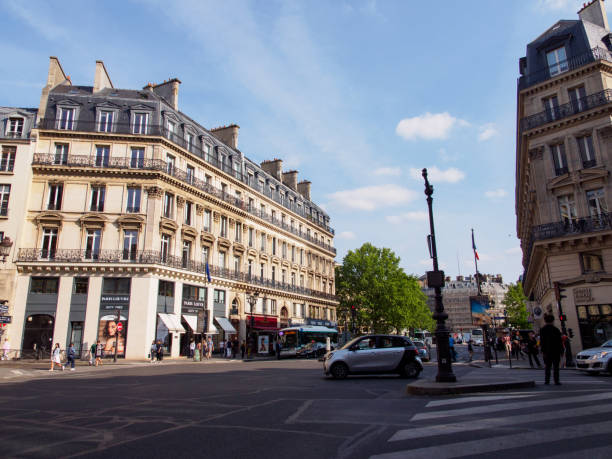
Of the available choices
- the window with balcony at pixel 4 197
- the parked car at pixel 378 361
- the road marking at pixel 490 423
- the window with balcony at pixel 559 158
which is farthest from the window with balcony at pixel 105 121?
the road marking at pixel 490 423

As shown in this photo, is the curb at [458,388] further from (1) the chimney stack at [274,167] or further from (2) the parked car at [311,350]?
(1) the chimney stack at [274,167]

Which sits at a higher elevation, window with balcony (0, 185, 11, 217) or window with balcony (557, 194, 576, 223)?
window with balcony (0, 185, 11, 217)

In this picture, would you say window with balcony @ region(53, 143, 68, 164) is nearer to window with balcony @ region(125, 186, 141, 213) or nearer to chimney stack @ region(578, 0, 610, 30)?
window with balcony @ region(125, 186, 141, 213)

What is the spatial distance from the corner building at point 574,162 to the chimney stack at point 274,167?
30591mm

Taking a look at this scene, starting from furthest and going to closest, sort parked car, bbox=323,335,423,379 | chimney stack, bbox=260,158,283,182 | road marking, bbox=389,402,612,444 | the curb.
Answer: chimney stack, bbox=260,158,283,182 < parked car, bbox=323,335,423,379 < the curb < road marking, bbox=389,402,612,444

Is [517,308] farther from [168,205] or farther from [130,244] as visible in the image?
[130,244]

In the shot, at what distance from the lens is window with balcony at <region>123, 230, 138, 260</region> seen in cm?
3045

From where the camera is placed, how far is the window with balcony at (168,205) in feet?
107

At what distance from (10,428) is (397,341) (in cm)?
1134

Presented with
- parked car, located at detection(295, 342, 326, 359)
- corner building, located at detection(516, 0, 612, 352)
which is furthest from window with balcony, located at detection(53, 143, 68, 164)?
corner building, located at detection(516, 0, 612, 352)

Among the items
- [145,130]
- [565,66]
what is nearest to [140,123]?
[145,130]

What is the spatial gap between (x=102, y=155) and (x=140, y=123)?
3.68 m

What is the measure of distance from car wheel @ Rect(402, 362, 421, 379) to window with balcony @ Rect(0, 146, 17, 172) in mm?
30119

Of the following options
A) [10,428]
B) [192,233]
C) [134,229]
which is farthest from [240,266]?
[10,428]
